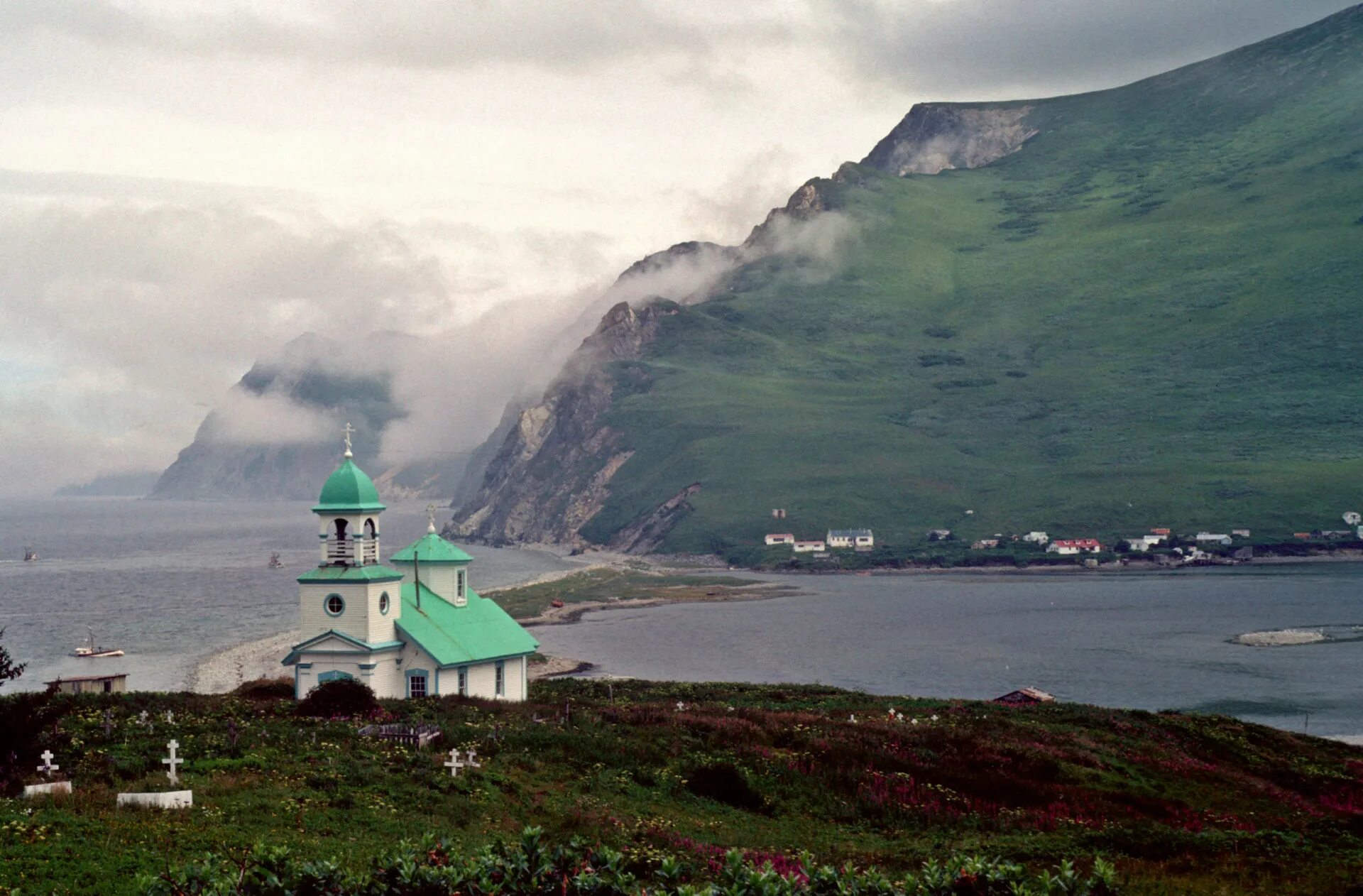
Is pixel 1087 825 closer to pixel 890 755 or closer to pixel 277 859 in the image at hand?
pixel 890 755

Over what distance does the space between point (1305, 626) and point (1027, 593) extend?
51.4 m

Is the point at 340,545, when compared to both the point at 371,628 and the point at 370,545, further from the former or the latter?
the point at 371,628

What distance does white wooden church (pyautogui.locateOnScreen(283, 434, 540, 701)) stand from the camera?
53719mm

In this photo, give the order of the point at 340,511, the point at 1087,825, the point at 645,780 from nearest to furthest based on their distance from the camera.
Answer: the point at 1087,825
the point at 645,780
the point at 340,511

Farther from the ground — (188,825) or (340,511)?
(340,511)

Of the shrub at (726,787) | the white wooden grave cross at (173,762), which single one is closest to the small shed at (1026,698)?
the shrub at (726,787)

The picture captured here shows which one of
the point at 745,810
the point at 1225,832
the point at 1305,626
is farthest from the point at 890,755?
the point at 1305,626

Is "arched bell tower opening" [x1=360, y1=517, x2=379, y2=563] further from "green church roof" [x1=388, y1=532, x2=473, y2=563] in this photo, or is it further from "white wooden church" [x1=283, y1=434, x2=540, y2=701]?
"green church roof" [x1=388, y1=532, x2=473, y2=563]

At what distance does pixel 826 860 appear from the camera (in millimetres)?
26109

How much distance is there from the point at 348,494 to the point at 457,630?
8.21 meters

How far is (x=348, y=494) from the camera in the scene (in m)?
55.2

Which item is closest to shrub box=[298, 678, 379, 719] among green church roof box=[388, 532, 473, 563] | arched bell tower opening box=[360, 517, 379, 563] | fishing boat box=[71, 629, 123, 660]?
arched bell tower opening box=[360, 517, 379, 563]

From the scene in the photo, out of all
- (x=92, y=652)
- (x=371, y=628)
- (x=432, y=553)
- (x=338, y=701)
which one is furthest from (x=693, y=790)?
(x=92, y=652)

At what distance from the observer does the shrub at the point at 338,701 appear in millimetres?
43500
